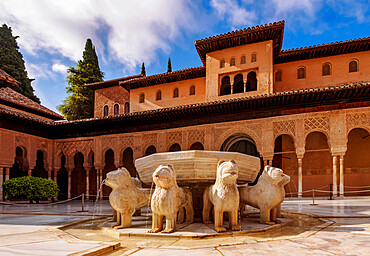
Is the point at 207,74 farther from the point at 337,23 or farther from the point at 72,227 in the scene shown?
the point at 72,227

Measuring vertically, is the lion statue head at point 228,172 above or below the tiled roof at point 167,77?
below

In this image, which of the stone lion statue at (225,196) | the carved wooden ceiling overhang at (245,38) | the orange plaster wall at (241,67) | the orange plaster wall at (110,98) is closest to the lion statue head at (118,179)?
the stone lion statue at (225,196)

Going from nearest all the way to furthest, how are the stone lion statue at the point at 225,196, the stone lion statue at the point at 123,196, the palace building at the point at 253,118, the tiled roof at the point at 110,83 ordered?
the stone lion statue at the point at 225,196 < the stone lion statue at the point at 123,196 < the palace building at the point at 253,118 < the tiled roof at the point at 110,83

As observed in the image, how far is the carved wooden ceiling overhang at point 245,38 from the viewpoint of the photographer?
15133 mm

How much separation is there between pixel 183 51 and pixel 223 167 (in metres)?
12.3

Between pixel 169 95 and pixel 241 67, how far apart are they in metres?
5.41

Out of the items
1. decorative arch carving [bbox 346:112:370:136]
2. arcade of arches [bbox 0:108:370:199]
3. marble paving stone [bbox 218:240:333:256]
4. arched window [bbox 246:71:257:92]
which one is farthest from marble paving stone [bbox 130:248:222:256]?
arched window [bbox 246:71:257:92]

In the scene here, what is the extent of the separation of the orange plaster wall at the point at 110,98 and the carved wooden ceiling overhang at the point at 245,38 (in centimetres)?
790

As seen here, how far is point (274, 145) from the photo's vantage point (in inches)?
571

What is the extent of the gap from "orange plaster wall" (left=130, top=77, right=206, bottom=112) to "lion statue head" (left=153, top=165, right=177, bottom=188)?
46.9ft

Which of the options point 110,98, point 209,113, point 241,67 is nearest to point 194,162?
point 209,113

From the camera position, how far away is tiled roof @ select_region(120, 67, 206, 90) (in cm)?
1828

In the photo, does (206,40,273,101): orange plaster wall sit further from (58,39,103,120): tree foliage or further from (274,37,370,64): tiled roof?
(58,39,103,120): tree foliage

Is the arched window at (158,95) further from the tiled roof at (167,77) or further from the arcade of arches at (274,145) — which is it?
the arcade of arches at (274,145)
